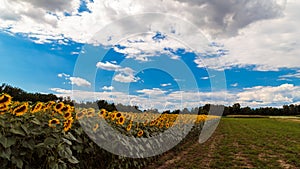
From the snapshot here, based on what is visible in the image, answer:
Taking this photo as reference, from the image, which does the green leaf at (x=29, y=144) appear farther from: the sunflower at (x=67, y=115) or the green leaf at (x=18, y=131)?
the sunflower at (x=67, y=115)

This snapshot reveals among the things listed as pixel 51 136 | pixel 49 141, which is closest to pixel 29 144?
pixel 49 141

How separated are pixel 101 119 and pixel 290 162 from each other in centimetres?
A: 685

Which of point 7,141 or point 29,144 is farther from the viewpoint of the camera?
point 29,144

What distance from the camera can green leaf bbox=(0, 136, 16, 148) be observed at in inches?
105

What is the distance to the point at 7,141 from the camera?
2.74 m

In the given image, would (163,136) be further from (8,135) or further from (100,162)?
(8,135)

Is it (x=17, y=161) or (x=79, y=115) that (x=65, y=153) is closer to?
(x=17, y=161)

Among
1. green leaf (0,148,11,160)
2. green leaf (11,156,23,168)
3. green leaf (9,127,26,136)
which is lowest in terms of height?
green leaf (11,156,23,168)

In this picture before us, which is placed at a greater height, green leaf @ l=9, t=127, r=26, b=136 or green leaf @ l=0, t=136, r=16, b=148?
green leaf @ l=9, t=127, r=26, b=136

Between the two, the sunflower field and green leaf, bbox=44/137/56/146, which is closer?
the sunflower field

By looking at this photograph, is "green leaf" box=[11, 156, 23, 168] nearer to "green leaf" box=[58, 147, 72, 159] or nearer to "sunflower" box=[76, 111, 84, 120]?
"green leaf" box=[58, 147, 72, 159]

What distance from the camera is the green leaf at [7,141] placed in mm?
2680

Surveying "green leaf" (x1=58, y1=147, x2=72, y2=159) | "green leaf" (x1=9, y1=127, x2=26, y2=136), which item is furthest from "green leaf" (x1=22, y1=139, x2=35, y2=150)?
"green leaf" (x1=58, y1=147, x2=72, y2=159)

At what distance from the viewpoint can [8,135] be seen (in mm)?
2871
